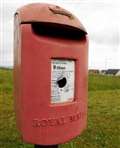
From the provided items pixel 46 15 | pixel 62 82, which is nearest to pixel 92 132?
pixel 62 82

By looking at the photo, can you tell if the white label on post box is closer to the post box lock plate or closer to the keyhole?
the keyhole

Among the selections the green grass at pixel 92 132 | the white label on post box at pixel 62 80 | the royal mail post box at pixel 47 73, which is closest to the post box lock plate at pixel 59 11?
the royal mail post box at pixel 47 73

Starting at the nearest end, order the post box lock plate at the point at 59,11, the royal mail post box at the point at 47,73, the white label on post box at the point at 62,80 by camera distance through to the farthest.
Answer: the royal mail post box at the point at 47,73, the white label on post box at the point at 62,80, the post box lock plate at the point at 59,11

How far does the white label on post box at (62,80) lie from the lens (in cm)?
299

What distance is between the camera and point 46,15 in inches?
117

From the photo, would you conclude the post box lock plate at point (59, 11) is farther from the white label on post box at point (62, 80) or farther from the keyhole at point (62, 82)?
the keyhole at point (62, 82)

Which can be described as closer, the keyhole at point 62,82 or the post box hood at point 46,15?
the post box hood at point 46,15

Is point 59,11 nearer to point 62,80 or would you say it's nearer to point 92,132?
point 62,80

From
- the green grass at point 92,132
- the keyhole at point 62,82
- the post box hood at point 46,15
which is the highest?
the post box hood at point 46,15

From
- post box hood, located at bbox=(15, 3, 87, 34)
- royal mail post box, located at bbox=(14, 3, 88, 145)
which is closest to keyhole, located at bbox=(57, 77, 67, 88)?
royal mail post box, located at bbox=(14, 3, 88, 145)

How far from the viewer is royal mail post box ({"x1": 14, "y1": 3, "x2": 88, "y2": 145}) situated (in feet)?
9.41

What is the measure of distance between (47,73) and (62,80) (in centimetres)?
24

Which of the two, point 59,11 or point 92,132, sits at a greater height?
point 59,11

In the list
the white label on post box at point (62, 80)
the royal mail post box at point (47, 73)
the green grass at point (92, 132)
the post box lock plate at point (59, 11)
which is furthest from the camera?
the green grass at point (92, 132)
